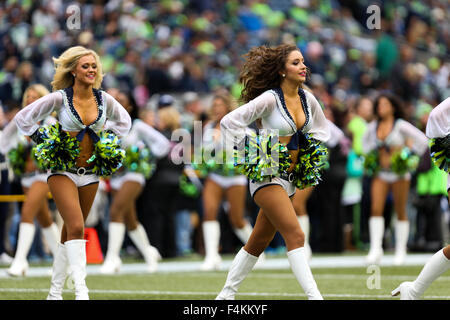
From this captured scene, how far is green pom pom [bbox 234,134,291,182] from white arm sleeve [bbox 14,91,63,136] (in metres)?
1.54

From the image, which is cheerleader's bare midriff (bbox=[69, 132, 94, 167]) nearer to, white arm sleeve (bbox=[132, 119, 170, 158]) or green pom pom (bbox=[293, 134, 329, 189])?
green pom pom (bbox=[293, 134, 329, 189])

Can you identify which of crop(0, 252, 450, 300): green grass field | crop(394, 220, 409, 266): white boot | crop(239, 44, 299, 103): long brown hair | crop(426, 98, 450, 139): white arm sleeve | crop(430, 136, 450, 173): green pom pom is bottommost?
crop(0, 252, 450, 300): green grass field

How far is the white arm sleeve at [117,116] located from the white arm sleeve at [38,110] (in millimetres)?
436

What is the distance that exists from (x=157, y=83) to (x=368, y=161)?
6.13 m

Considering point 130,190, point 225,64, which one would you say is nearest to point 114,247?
point 130,190

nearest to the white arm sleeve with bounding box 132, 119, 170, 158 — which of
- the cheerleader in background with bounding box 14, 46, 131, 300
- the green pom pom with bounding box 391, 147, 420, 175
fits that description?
the green pom pom with bounding box 391, 147, 420, 175

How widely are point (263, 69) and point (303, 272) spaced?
161 cm

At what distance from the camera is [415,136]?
40.2 ft

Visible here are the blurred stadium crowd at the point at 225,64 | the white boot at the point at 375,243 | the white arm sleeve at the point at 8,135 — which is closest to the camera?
the white arm sleeve at the point at 8,135

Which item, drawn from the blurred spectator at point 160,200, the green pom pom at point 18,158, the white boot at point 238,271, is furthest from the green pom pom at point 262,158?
the blurred spectator at point 160,200

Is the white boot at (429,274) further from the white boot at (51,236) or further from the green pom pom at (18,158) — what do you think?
the green pom pom at (18,158)

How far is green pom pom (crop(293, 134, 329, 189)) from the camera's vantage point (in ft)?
23.7

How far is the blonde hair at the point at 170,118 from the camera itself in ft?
46.3
